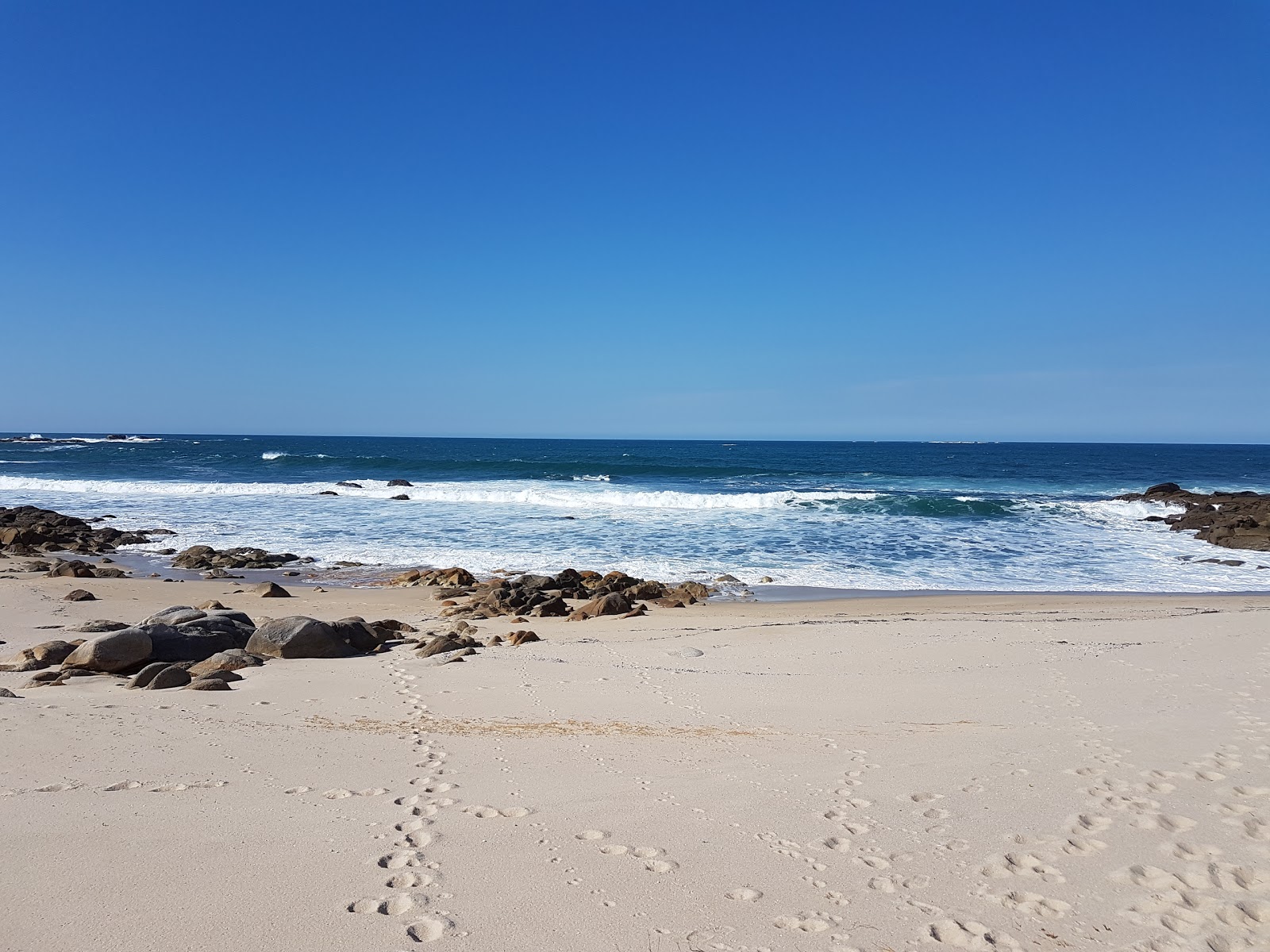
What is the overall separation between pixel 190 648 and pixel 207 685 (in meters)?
1.46

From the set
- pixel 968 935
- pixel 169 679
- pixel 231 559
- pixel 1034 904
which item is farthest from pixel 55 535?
pixel 1034 904

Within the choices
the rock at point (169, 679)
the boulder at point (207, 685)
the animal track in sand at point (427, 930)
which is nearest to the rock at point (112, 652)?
the rock at point (169, 679)

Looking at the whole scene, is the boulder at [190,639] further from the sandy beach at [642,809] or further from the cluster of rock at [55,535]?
the cluster of rock at [55,535]

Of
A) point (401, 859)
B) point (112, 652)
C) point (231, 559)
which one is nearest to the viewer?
point (401, 859)

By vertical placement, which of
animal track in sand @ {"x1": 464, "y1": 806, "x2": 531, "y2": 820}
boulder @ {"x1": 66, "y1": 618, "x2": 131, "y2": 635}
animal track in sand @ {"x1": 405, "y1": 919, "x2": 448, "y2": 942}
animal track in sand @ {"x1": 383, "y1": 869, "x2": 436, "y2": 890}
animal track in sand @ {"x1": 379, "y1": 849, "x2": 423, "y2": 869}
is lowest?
boulder @ {"x1": 66, "y1": 618, "x2": 131, "y2": 635}

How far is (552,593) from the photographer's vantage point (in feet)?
41.7

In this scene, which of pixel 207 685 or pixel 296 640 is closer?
pixel 207 685

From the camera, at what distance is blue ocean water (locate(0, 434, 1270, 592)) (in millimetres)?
16250

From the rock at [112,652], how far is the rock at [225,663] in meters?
0.49

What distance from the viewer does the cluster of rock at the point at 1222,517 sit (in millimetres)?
20344

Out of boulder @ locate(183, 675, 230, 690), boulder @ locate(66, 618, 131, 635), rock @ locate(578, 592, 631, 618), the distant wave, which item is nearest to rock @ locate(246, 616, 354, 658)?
boulder @ locate(183, 675, 230, 690)

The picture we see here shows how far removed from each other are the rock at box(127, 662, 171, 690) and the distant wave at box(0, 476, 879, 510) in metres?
21.4

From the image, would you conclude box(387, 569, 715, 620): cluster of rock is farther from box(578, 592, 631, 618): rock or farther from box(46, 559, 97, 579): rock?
box(46, 559, 97, 579): rock

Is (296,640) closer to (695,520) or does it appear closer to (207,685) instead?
(207,685)
